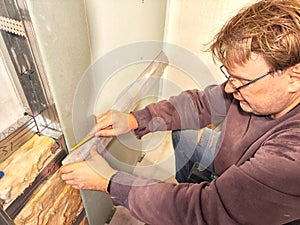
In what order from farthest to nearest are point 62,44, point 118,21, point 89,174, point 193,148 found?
point 193,148, point 118,21, point 89,174, point 62,44

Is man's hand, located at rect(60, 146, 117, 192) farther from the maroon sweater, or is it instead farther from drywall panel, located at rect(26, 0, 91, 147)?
drywall panel, located at rect(26, 0, 91, 147)

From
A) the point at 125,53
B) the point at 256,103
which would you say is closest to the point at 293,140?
the point at 256,103

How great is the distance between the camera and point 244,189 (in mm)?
626

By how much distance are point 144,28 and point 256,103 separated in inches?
26.4

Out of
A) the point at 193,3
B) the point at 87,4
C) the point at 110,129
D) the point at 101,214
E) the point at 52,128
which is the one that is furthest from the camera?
the point at 101,214

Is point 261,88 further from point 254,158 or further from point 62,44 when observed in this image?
point 62,44

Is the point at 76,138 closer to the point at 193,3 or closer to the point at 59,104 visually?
the point at 59,104

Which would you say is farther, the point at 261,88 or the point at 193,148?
the point at 193,148

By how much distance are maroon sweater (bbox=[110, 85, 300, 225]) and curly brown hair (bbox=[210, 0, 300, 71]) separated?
0.19 meters

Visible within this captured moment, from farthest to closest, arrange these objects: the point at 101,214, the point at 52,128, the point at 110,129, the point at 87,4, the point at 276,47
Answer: the point at 101,214
the point at 110,129
the point at 52,128
the point at 87,4
the point at 276,47

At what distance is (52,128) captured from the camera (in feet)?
2.78

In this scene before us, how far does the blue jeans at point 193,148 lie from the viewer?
3.90 ft

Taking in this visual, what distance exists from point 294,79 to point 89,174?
2.22 ft

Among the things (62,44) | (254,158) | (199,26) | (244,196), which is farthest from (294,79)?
(199,26)
